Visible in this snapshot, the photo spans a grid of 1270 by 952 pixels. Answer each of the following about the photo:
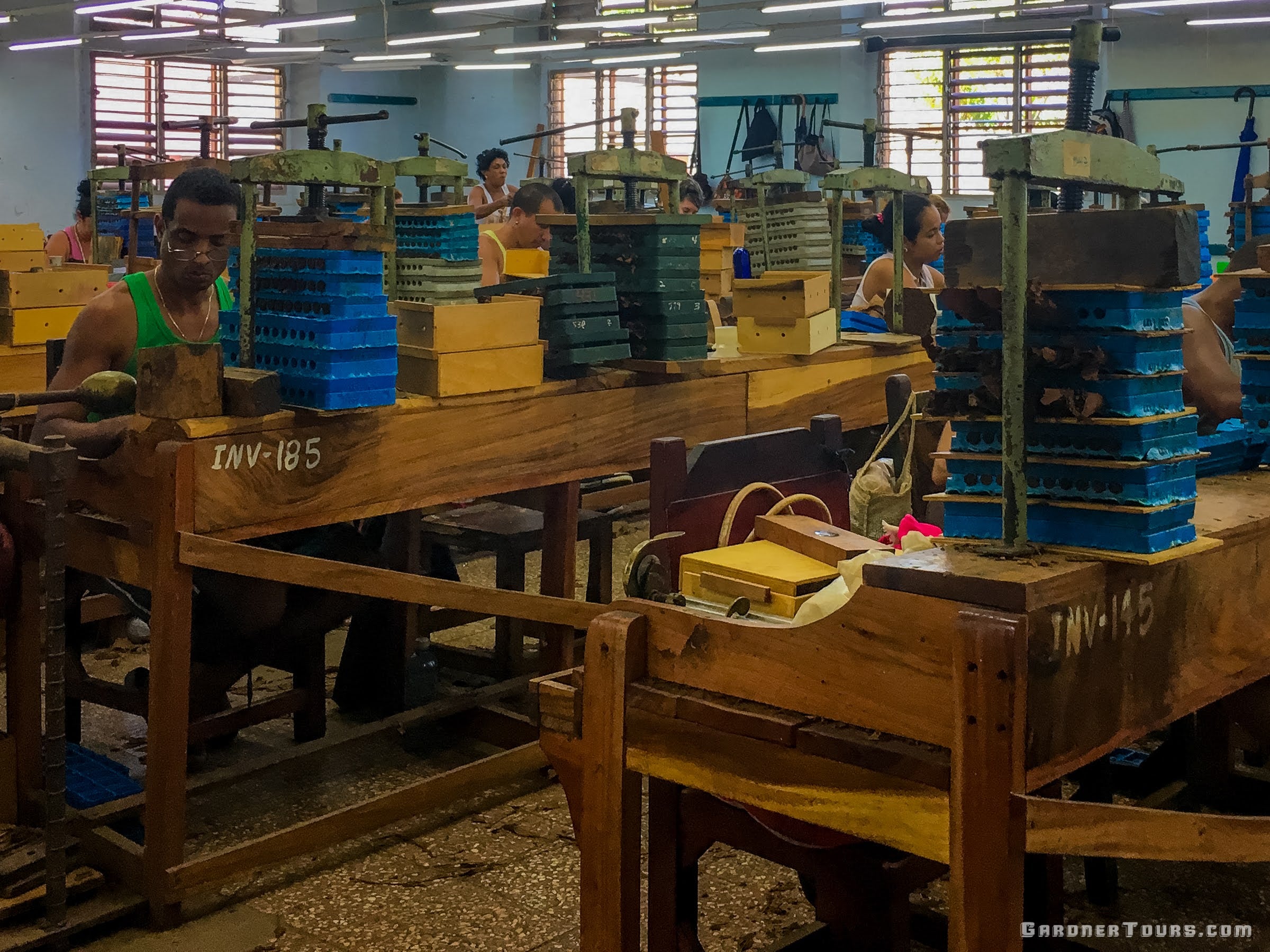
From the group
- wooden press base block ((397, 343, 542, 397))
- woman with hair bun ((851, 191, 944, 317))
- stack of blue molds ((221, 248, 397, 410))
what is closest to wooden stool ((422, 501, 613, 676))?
wooden press base block ((397, 343, 542, 397))

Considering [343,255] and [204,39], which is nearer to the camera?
[343,255]

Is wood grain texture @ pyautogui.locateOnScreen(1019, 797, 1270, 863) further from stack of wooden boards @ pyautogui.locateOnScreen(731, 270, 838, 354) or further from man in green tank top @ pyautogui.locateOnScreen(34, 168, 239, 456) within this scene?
stack of wooden boards @ pyautogui.locateOnScreen(731, 270, 838, 354)

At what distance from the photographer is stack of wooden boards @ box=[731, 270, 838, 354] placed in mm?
4535

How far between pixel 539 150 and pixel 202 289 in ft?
53.6

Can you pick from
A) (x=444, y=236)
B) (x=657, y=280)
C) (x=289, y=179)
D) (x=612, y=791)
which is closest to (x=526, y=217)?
(x=444, y=236)

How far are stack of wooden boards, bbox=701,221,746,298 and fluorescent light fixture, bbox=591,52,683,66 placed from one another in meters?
10.5

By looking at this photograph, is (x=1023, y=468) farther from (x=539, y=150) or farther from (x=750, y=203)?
(x=539, y=150)

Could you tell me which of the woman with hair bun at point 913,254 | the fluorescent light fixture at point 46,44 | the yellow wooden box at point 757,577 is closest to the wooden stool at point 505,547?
the yellow wooden box at point 757,577

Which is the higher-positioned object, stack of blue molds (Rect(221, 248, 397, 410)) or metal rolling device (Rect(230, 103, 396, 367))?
metal rolling device (Rect(230, 103, 396, 367))

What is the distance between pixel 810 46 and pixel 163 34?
7258 millimetres

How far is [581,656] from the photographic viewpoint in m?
4.64

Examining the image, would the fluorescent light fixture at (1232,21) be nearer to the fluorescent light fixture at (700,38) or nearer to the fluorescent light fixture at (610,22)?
the fluorescent light fixture at (700,38)

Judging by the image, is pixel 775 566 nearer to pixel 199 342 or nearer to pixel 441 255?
pixel 199 342

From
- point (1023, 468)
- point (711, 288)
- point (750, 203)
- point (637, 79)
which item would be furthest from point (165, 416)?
point (637, 79)
